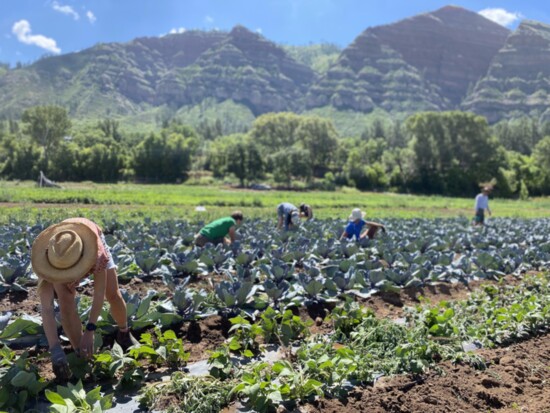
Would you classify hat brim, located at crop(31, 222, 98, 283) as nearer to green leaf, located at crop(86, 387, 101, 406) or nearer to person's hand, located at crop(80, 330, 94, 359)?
person's hand, located at crop(80, 330, 94, 359)

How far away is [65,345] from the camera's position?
15.0 ft

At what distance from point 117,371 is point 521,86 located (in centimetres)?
22021

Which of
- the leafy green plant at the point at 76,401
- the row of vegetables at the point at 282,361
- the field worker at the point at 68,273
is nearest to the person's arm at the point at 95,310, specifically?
the field worker at the point at 68,273

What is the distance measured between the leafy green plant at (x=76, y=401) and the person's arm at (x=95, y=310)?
664mm

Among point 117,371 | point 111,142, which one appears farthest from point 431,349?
point 111,142

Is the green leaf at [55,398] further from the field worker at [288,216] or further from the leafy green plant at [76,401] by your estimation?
the field worker at [288,216]

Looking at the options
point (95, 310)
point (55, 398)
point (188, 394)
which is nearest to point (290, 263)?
point (95, 310)

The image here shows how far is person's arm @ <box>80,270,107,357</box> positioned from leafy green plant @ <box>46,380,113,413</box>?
0.66m

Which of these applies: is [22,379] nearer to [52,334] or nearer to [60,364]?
[60,364]

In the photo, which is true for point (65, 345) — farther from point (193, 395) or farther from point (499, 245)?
point (499, 245)

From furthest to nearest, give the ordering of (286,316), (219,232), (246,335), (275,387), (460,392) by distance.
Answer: (219,232)
(286,316)
(246,335)
(460,392)
(275,387)

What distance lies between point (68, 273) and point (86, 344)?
2.21 feet

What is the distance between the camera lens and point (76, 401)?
10.4 feet

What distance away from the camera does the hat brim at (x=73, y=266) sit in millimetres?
3754
